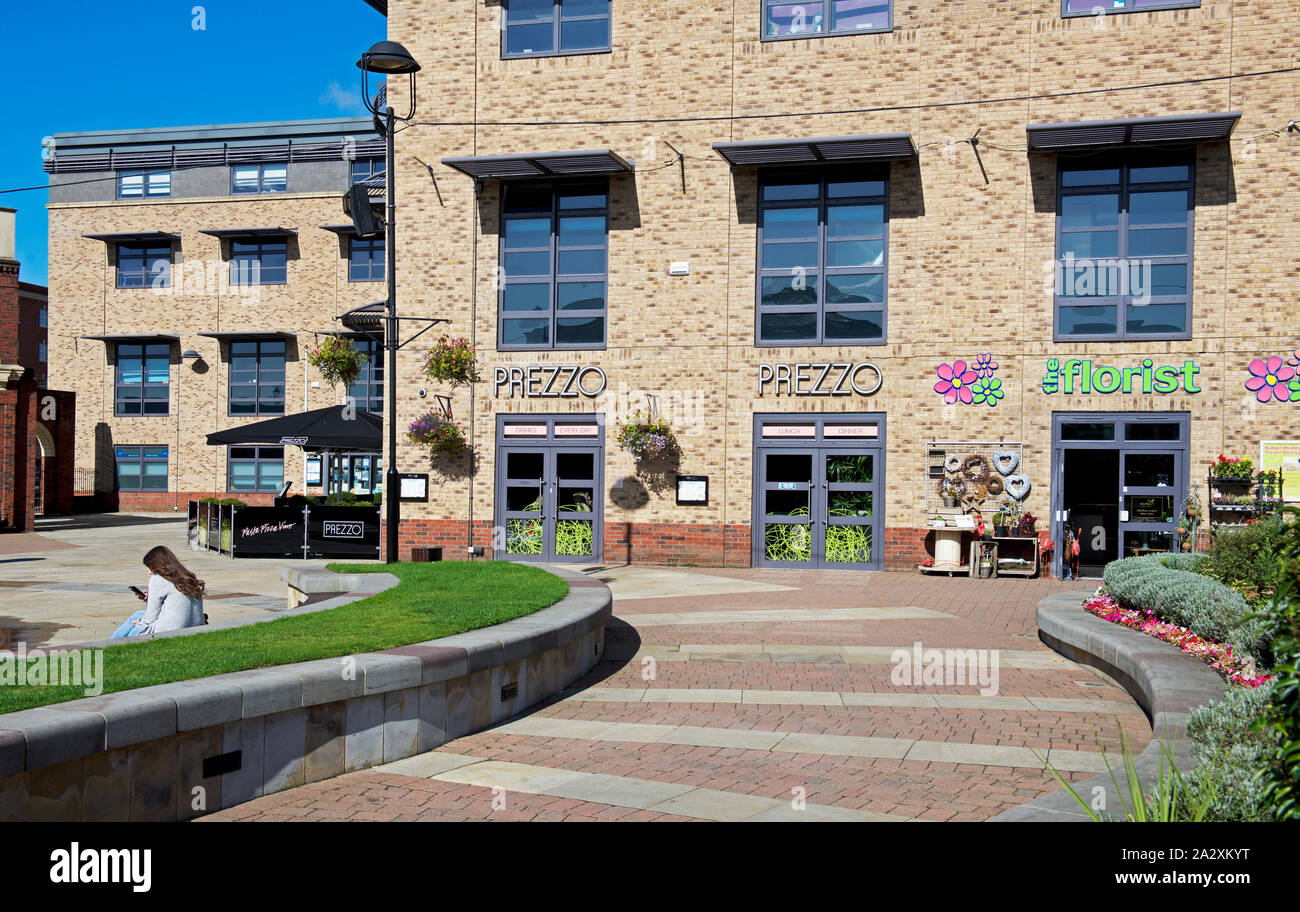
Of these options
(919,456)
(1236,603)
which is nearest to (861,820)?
(1236,603)

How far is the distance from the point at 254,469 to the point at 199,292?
6486mm

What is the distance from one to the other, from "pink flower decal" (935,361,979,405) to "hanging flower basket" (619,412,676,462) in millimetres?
4593

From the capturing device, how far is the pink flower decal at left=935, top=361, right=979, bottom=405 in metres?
18.3

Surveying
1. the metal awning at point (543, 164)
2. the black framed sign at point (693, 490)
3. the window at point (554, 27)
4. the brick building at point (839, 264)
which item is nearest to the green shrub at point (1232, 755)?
the brick building at point (839, 264)

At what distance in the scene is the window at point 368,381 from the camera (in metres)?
37.3

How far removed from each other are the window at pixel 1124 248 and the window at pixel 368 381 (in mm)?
24754

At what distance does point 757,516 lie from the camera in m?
19.2

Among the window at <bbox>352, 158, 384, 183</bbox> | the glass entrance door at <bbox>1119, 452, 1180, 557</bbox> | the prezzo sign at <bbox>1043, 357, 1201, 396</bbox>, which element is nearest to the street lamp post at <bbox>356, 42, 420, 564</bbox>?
the prezzo sign at <bbox>1043, 357, 1201, 396</bbox>

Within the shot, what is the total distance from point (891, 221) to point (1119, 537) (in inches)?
250

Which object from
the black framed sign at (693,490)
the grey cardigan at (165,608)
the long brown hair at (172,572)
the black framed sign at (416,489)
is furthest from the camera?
the black framed sign at (416,489)

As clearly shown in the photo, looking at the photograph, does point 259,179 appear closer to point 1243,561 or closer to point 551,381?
point 551,381

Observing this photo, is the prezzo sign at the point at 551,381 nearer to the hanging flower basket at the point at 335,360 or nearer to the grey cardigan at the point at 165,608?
the hanging flower basket at the point at 335,360

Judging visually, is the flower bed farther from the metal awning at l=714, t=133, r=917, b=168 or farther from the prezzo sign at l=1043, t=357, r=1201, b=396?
the metal awning at l=714, t=133, r=917, b=168
